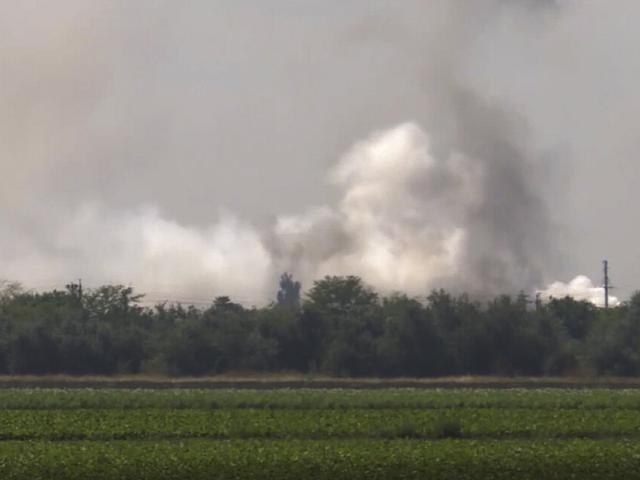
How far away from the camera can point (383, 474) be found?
4119cm

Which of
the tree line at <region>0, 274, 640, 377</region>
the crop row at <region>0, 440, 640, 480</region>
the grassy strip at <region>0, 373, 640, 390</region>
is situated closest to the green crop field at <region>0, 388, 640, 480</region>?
the crop row at <region>0, 440, 640, 480</region>

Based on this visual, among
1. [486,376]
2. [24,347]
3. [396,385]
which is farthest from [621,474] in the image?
[24,347]

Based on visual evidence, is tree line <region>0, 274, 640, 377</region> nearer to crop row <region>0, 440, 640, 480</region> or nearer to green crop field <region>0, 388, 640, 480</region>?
green crop field <region>0, 388, 640, 480</region>

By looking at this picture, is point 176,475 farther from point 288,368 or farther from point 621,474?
point 288,368

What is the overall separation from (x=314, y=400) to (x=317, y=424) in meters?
9.50

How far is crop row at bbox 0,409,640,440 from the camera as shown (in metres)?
51.4

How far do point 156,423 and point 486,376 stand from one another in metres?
42.6

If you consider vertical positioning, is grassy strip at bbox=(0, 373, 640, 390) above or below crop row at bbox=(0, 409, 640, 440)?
above

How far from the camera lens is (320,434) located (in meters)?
51.2

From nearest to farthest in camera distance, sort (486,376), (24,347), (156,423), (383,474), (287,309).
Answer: (383,474) < (156,423) < (486,376) < (24,347) < (287,309)

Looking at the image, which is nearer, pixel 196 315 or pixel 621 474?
pixel 621 474

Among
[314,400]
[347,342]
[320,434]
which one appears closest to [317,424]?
[320,434]

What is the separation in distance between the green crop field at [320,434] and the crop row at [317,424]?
0.05 meters

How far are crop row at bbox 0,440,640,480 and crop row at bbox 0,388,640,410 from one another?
645 inches
